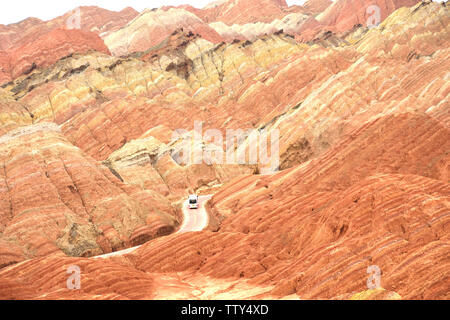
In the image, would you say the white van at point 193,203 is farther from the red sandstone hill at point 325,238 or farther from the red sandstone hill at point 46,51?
the red sandstone hill at point 46,51

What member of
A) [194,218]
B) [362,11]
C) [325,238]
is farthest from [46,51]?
[362,11]

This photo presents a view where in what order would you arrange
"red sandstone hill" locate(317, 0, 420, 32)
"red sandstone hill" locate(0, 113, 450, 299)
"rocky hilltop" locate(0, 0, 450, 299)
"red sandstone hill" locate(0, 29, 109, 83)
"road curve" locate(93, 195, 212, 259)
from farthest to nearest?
"red sandstone hill" locate(317, 0, 420, 32)
"red sandstone hill" locate(0, 29, 109, 83)
"road curve" locate(93, 195, 212, 259)
"rocky hilltop" locate(0, 0, 450, 299)
"red sandstone hill" locate(0, 113, 450, 299)

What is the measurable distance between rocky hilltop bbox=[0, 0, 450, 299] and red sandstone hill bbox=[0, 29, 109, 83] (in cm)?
2051

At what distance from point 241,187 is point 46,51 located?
9565 cm

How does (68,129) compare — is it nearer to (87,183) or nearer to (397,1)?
(87,183)

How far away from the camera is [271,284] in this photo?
26.1 metres

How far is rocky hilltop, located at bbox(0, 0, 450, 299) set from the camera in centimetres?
2456

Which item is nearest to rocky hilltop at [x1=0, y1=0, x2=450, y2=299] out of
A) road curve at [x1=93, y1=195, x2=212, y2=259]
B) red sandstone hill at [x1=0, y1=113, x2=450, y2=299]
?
red sandstone hill at [x1=0, y1=113, x2=450, y2=299]

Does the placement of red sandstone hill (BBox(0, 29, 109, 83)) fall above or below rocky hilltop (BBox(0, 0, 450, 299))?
above

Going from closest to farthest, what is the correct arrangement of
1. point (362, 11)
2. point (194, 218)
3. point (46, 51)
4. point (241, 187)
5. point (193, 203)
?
point (194, 218) → point (241, 187) → point (193, 203) → point (46, 51) → point (362, 11)

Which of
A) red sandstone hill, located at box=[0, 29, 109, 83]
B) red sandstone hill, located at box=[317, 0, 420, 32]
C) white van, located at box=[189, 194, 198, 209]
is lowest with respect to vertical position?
white van, located at box=[189, 194, 198, 209]

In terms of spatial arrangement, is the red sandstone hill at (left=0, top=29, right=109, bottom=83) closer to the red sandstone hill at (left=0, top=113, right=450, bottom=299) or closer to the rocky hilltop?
the rocky hilltop

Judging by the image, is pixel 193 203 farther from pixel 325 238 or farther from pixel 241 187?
pixel 325 238

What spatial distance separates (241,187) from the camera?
47.6 m
